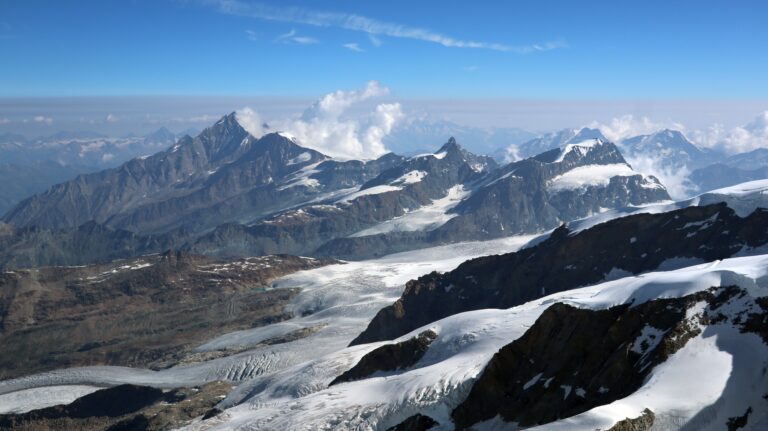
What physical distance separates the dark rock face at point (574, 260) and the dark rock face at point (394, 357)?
56.4 meters

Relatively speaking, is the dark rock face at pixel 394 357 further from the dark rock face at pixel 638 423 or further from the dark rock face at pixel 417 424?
the dark rock face at pixel 638 423

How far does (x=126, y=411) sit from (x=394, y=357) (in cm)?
9128

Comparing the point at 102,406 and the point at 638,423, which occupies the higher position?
the point at 638,423

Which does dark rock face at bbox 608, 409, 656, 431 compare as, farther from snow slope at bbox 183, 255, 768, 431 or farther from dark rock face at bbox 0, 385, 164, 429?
dark rock face at bbox 0, 385, 164, 429

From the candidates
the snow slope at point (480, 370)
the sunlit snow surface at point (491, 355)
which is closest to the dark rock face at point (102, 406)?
the sunlit snow surface at point (491, 355)

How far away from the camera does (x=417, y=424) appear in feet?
221

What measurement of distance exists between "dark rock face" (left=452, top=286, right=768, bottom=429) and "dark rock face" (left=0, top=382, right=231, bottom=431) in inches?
3078

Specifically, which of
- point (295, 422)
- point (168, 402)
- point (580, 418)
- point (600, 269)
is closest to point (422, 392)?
point (295, 422)

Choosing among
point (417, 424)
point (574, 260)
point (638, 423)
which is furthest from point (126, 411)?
point (638, 423)

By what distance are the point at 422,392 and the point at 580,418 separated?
30540 mm

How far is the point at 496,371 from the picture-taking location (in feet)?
221

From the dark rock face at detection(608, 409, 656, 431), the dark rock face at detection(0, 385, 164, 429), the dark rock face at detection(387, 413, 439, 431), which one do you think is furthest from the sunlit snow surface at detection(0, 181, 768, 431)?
the dark rock face at detection(0, 385, 164, 429)

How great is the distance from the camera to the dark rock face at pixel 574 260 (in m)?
121

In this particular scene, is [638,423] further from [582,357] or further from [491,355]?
[491,355]
